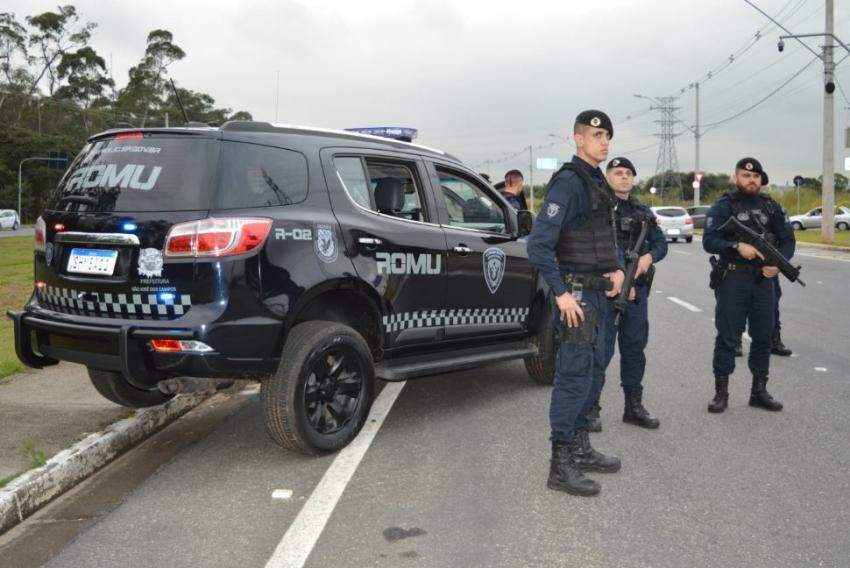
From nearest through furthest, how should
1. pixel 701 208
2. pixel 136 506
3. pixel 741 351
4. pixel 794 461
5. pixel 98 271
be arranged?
1. pixel 136 506
2. pixel 98 271
3. pixel 794 461
4. pixel 741 351
5. pixel 701 208

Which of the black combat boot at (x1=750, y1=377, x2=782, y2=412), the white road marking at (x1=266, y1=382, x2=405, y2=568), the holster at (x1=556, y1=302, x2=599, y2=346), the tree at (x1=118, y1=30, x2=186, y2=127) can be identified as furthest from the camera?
the tree at (x1=118, y1=30, x2=186, y2=127)

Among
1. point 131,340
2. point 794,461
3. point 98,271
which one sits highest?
point 98,271

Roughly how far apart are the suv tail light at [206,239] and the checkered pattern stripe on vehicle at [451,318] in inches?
46.6

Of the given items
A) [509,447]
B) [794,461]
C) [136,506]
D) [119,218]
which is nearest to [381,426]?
[509,447]

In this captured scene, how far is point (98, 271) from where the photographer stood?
14.0ft

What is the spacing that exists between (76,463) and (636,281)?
3413 mm

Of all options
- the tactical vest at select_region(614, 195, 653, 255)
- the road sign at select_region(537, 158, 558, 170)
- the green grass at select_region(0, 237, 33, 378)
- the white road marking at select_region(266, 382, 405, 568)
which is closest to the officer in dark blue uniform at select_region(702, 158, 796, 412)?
the tactical vest at select_region(614, 195, 653, 255)

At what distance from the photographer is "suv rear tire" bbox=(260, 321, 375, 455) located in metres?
4.38

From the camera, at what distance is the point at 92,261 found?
4.30m

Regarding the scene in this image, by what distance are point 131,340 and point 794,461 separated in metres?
3.61

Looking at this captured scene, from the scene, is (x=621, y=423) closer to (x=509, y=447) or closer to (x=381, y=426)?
(x=509, y=447)

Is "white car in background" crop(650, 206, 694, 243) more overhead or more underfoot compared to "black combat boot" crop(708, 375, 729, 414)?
more overhead

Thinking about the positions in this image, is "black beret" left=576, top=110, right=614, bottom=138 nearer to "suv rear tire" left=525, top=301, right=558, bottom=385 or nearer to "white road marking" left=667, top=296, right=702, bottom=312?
"suv rear tire" left=525, top=301, right=558, bottom=385

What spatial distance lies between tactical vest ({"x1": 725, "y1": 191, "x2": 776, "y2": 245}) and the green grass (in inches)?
228
